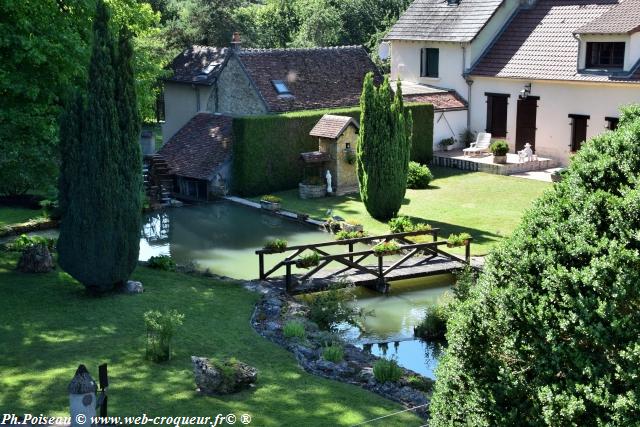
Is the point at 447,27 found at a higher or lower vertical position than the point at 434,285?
higher

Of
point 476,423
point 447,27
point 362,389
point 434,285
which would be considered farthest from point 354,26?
point 476,423

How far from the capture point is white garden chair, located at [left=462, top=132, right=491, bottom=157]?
3753 centimetres

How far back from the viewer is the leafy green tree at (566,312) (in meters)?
7.87

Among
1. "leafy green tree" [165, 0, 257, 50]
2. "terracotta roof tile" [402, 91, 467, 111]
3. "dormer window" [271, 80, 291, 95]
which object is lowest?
"terracotta roof tile" [402, 91, 467, 111]

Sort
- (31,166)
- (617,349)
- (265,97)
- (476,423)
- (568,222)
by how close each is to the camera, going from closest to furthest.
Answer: (617,349) < (568,222) < (476,423) < (31,166) < (265,97)

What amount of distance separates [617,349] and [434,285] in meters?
15.0

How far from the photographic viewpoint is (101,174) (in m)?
18.5

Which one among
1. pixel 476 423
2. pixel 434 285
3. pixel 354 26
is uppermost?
pixel 354 26

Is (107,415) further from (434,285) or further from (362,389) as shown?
(434,285)

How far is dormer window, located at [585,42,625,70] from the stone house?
929 centimetres

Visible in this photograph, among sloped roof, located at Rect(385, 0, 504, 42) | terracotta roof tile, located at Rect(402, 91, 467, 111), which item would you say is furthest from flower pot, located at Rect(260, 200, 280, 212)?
sloped roof, located at Rect(385, 0, 504, 42)

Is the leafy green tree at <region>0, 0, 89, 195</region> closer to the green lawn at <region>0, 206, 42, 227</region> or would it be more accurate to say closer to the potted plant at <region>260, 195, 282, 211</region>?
the green lawn at <region>0, 206, 42, 227</region>

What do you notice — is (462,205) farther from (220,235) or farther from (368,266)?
(220,235)

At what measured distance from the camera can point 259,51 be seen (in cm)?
3706
